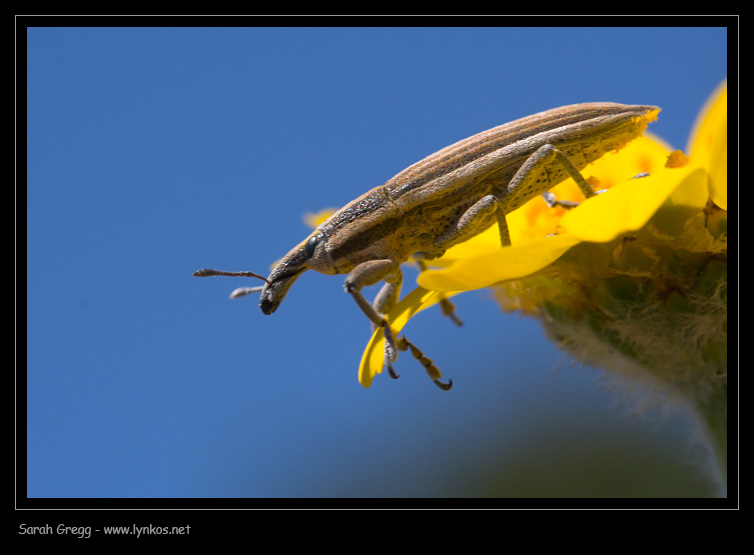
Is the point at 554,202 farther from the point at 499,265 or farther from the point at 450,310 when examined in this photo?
the point at 499,265

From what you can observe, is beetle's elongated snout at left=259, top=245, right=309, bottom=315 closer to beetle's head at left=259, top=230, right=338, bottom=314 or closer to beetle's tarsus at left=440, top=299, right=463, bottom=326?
beetle's head at left=259, top=230, right=338, bottom=314

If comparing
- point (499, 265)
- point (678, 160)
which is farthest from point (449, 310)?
point (499, 265)

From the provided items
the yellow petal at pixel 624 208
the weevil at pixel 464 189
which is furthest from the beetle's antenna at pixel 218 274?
the yellow petal at pixel 624 208

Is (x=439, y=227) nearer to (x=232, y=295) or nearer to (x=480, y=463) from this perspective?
(x=232, y=295)

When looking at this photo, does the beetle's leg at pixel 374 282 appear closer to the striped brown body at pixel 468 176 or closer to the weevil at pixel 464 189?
the weevil at pixel 464 189

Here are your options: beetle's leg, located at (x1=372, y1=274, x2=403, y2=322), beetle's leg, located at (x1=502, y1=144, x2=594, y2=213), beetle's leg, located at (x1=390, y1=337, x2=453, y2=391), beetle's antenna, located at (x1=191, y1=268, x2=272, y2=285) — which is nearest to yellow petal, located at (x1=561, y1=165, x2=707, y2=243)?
beetle's leg, located at (x1=502, y1=144, x2=594, y2=213)

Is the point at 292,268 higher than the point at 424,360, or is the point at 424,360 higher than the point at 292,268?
the point at 292,268
